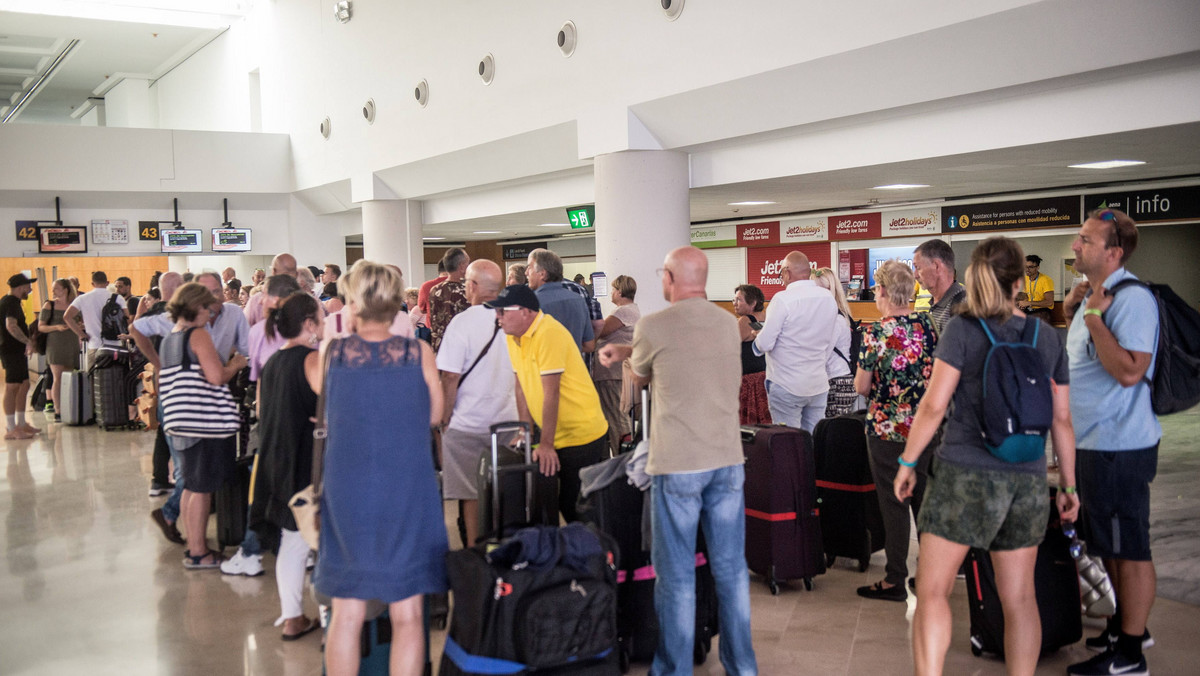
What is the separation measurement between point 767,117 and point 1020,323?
504 centimetres

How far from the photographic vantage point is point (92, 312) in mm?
10430

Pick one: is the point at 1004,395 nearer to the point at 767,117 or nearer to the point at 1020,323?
the point at 1020,323

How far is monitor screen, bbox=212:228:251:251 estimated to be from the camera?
16.0 meters

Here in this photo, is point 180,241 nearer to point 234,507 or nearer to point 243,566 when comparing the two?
point 234,507

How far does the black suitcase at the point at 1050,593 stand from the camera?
3561 millimetres

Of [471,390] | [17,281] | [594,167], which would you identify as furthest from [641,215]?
[17,281]

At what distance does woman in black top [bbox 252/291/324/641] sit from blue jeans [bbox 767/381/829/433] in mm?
2812

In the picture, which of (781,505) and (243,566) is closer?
(781,505)

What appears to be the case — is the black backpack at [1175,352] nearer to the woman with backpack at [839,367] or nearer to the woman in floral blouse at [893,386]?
the woman in floral blouse at [893,386]

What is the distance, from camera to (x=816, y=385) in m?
5.38

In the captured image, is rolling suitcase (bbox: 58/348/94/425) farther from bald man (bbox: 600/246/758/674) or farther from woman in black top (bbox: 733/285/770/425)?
bald man (bbox: 600/246/758/674)

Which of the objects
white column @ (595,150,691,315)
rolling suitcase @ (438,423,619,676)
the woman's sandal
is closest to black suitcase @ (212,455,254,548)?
the woman's sandal

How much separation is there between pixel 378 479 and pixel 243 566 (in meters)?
2.70

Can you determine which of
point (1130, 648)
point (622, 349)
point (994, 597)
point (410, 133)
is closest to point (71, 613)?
point (622, 349)
